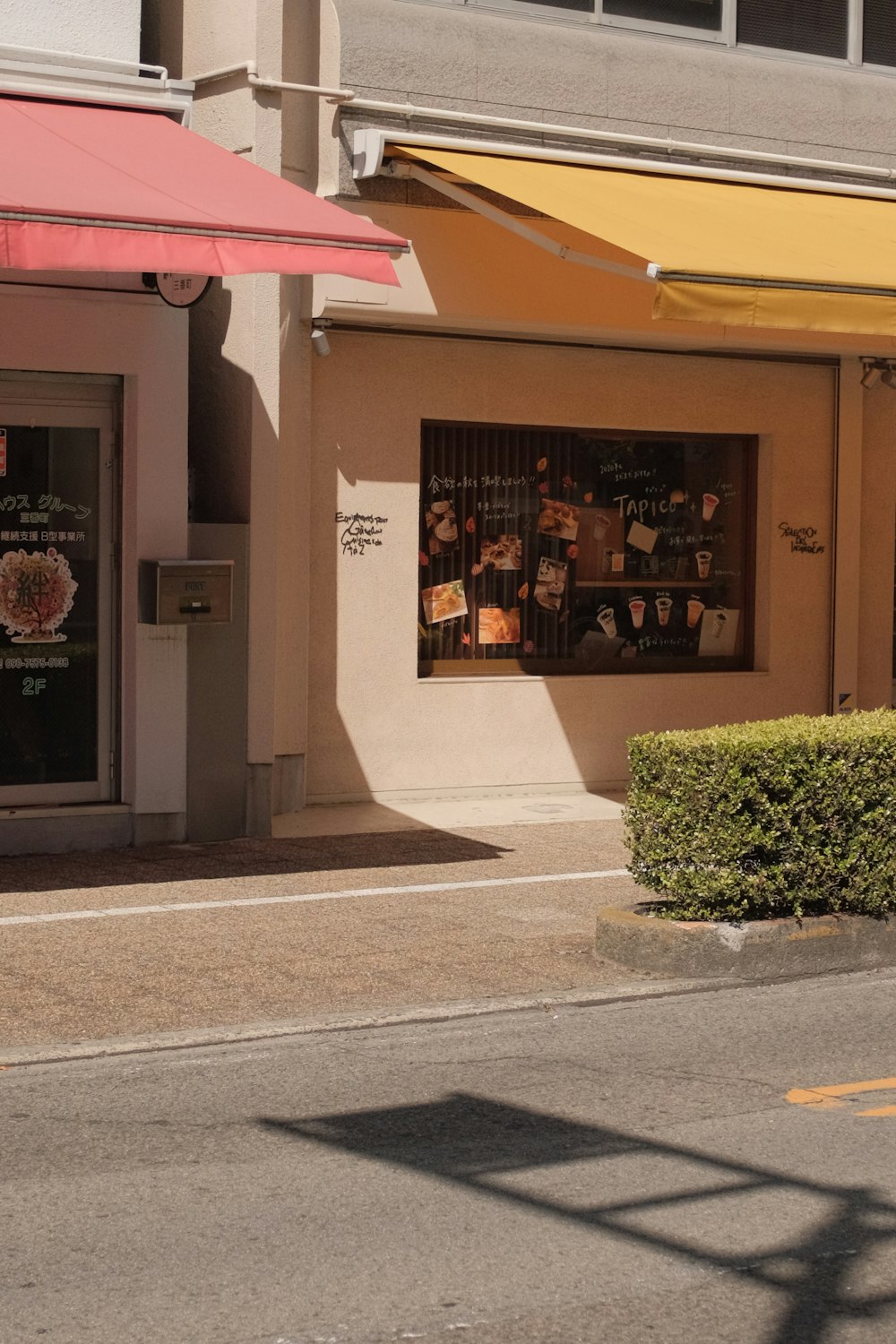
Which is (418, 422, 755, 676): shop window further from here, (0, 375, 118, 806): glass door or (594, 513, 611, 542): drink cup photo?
(0, 375, 118, 806): glass door

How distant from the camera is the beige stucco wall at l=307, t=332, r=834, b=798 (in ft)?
41.2

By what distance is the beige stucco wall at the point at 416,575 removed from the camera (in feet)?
41.2

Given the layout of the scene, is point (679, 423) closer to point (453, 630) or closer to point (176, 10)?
point (453, 630)

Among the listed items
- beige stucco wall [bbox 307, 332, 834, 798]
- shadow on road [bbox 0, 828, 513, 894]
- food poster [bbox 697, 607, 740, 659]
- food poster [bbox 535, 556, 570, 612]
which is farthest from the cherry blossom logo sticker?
food poster [bbox 697, 607, 740, 659]

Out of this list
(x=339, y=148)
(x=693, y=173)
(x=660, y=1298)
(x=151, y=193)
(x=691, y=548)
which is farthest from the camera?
(x=691, y=548)

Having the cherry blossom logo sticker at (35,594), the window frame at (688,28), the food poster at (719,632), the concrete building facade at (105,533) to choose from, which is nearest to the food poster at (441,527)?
the concrete building facade at (105,533)

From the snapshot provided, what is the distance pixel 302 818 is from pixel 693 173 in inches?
208

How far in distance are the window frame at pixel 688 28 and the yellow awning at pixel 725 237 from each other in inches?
45.6

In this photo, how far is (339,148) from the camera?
39.6 feet

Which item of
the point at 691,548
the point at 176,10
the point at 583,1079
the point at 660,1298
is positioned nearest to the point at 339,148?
→ the point at 176,10

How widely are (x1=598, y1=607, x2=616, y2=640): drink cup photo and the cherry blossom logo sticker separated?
4.45 meters

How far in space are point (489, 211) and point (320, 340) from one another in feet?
4.46

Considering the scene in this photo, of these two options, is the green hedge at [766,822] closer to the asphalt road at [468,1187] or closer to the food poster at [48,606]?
the asphalt road at [468,1187]

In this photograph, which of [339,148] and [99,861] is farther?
[339,148]
